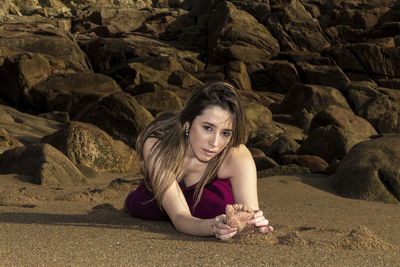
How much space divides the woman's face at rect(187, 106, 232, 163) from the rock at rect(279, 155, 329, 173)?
496 centimetres

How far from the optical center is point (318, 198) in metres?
5.25

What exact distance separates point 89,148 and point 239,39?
782 inches

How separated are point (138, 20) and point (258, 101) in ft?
68.5

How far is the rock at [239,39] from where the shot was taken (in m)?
25.5

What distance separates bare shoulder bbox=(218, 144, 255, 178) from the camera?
3.14m

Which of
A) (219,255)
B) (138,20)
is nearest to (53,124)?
(219,255)

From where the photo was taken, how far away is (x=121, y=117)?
1012 cm

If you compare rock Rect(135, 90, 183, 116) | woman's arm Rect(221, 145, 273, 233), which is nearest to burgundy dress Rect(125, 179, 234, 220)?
woman's arm Rect(221, 145, 273, 233)

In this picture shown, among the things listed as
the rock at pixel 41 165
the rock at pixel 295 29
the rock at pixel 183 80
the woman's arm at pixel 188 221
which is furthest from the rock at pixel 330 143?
the rock at pixel 295 29

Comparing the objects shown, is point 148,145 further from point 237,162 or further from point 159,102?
point 159,102

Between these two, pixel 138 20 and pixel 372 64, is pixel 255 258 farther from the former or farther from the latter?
pixel 138 20

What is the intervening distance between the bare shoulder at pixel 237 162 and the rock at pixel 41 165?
3145 millimetres

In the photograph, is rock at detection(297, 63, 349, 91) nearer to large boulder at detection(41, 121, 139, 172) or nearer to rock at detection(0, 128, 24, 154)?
large boulder at detection(41, 121, 139, 172)

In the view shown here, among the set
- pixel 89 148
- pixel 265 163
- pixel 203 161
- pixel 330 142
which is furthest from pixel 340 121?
pixel 203 161
